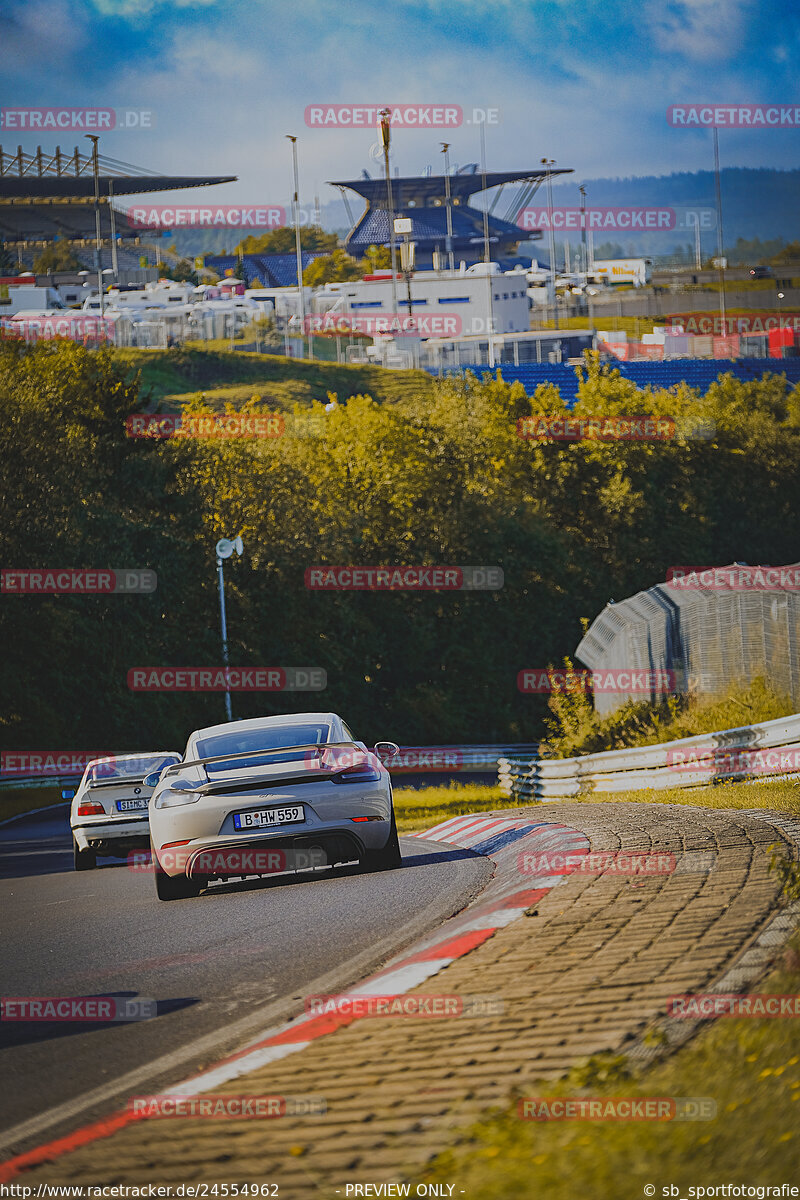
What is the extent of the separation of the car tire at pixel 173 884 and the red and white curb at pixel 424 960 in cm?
233

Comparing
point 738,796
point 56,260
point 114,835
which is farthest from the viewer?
point 56,260

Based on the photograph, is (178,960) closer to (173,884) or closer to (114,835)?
(173,884)

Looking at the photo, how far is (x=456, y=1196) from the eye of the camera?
4117 millimetres

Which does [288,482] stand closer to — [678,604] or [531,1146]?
[678,604]

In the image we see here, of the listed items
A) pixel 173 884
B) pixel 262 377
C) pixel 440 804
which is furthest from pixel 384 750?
pixel 262 377

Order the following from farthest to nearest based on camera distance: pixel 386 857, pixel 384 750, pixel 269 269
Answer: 1. pixel 269 269
2. pixel 384 750
3. pixel 386 857

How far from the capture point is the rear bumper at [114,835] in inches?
695

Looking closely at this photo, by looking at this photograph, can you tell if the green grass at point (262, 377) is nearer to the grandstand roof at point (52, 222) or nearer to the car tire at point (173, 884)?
the grandstand roof at point (52, 222)

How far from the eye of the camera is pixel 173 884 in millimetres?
11461

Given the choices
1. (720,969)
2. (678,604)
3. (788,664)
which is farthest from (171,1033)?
(678,604)

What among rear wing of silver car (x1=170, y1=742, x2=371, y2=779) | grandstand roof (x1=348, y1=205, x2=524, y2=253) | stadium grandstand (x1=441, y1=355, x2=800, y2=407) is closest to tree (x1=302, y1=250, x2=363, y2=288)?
grandstand roof (x1=348, y1=205, x2=524, y2=253)

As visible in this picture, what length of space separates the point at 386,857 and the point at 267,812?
1420mm

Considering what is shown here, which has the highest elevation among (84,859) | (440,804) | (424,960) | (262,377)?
(262,377)

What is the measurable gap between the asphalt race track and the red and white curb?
Result: 137 millimetres
